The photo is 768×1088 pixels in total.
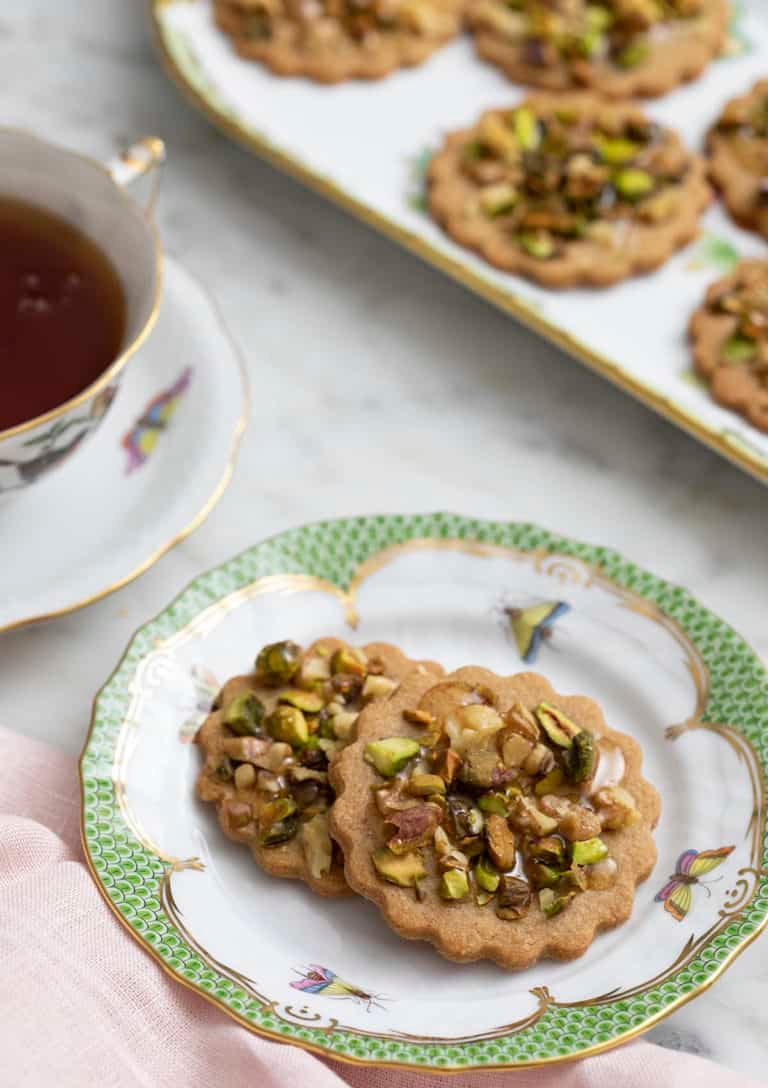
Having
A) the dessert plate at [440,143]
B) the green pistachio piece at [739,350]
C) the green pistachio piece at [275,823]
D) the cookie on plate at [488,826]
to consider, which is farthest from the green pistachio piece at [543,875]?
the green pistachio piece at [739,350]

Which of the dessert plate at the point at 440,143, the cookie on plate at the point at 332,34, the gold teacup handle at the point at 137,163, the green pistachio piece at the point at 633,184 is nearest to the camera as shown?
the gold teacup handle at the point at 137,163

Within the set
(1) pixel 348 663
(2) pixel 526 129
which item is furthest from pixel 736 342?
(1) pixel 348 663

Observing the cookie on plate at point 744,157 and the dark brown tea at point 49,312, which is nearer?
the dark brown tea at point 49,312

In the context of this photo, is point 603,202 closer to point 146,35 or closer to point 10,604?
point 146,35

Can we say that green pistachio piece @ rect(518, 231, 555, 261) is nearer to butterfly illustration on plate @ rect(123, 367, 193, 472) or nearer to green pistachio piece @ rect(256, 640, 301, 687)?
butterfly illustration on plate @ rect(123, 367, 193, 472)

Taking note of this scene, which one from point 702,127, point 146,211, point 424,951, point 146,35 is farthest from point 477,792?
point 146,35

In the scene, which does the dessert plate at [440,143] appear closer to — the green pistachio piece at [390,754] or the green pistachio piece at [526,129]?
the green pistachio piece at [526,129]
